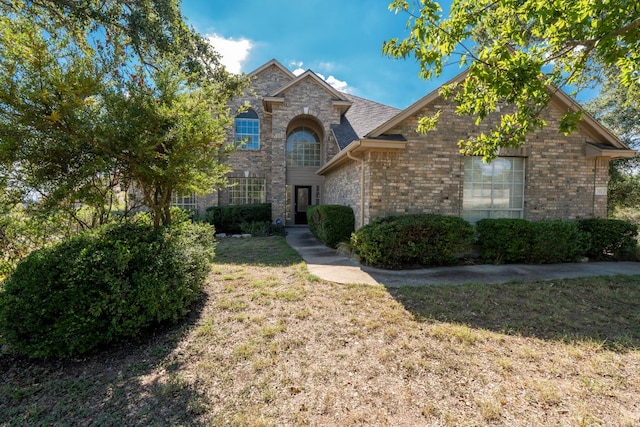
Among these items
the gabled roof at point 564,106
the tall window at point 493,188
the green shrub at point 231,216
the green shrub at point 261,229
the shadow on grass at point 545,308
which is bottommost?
the shadow on grass at point 545,308

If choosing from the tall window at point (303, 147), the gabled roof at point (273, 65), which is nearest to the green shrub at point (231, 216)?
the tall window at point (303, 147)

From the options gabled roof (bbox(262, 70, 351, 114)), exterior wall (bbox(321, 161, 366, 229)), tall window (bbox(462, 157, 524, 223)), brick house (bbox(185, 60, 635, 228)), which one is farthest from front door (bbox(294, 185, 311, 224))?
tall window (bbox(462, 157, 524, 223))

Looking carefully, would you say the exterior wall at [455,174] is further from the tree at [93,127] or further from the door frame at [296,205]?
the door frame at [296,205]

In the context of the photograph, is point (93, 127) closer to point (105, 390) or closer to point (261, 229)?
point (105, 390)

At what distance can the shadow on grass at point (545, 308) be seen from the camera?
3.67 metres

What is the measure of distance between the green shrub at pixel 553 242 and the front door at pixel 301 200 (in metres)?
11.9

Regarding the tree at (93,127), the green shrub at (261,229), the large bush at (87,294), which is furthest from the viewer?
the green shrub at (261,229)

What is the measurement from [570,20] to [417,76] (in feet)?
7.63

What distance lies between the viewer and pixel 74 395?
A: 2.59 metres

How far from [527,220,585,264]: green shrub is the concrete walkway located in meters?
0.26

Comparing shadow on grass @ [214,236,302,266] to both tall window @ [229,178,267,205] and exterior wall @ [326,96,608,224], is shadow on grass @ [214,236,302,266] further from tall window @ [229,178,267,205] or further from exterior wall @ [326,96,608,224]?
tall window @ [229,178,267,205]

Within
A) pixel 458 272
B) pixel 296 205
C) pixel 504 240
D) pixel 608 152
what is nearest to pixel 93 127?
pixel 458 272

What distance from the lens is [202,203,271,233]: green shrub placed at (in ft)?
46.7

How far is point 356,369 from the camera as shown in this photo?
286 cm
